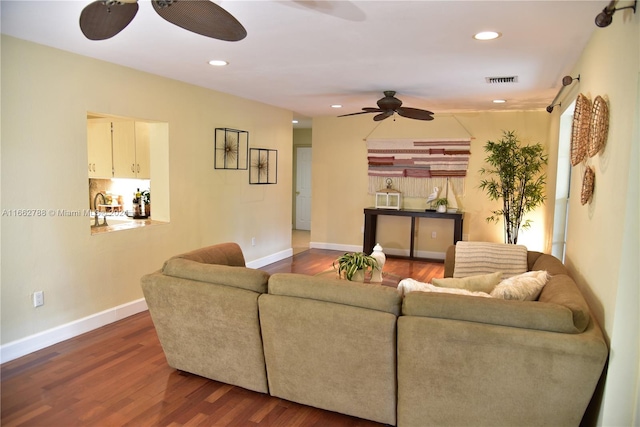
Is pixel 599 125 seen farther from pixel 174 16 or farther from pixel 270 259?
pixel 270 259

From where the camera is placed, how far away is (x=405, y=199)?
23.2 ft

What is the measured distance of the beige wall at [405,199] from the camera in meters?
6.29

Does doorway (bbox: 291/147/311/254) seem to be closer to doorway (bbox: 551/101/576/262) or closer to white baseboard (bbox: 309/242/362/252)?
white baseboard (bbox: 309/242/362/252)

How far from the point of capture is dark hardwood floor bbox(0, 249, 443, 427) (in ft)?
8.04

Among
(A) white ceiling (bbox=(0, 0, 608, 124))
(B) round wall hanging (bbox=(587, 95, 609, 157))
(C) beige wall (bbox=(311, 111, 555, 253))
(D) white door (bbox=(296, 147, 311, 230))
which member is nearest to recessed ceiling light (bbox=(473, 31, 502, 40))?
(A) white ceiling (bbox=(0, 0, 608, 124))

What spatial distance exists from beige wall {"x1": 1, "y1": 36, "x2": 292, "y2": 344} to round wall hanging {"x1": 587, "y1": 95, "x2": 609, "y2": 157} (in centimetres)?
371

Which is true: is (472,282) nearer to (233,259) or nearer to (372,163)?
(233,259)

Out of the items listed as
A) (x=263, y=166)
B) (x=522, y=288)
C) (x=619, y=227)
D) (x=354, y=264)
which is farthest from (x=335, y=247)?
(x=619, y=227)

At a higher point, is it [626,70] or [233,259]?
[626,70]

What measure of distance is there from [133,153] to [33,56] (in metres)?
1.53

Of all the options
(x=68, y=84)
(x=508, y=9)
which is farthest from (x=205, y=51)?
(x=508, y=9)

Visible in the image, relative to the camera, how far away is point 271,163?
6328 millimetres

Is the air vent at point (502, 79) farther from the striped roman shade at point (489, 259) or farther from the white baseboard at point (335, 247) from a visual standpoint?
the white baseboard at point (335, 247)

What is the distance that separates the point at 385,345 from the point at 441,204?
4.79 metres
